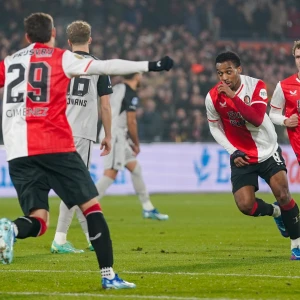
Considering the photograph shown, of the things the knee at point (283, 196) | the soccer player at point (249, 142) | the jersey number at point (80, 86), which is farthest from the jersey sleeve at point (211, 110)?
the jersey number at point (80, 86)

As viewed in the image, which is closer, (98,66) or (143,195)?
(98,66)

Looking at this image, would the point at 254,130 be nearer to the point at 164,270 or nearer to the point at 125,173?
the point at 164,270

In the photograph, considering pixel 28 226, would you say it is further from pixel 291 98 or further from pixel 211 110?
pixel 291 98

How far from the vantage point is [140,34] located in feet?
93.2

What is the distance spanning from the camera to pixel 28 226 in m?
6.90

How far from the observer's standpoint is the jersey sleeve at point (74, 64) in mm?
6812

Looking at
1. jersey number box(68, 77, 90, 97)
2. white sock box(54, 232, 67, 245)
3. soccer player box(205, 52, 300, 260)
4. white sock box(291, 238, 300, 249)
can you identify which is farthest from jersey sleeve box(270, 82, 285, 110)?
white sock box(54, 232, 67, 245)

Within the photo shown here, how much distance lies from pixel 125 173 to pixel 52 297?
1470cm

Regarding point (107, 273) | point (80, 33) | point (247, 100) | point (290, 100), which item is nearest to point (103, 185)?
point (80, 33)

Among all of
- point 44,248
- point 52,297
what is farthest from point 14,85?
point 44,248

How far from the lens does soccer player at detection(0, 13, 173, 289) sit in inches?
271

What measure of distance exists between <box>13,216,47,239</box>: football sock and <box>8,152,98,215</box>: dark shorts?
10 centimetres

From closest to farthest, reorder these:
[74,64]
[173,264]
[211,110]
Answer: [74,64] → [173,264] → [211,110]

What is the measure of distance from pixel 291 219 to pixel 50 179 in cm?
322
